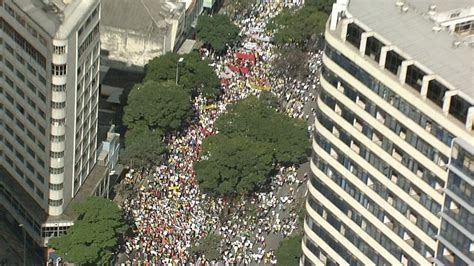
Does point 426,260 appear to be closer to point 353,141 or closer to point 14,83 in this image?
point 353,141

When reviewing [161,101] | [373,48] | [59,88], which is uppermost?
[373,48]

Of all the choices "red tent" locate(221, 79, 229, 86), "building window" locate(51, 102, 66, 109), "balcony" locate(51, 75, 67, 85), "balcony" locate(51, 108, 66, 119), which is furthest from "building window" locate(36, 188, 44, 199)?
"red tent" locate(221, 79, 229, 86)

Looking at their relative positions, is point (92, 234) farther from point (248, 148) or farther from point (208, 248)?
point (248, 148)

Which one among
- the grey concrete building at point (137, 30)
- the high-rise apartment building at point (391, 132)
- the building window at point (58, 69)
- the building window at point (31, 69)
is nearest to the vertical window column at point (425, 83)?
the high-rise apartment building at point (391, 132)

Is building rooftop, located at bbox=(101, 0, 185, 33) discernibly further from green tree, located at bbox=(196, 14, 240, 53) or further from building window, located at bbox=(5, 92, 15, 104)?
building window, located at bbox=(5, 92, 15, 104)

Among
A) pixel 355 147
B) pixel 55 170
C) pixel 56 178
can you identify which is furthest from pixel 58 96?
pixel 355 147

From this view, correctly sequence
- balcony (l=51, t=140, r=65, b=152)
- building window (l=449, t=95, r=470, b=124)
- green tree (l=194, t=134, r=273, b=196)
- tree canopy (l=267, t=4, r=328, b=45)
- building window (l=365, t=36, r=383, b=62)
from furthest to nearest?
1. tree canopy (l=267, t=4, r=328, b=45)
2. green tree (l=194, t=134, r=273, b=196)
3. balcony (l=51, t=140, r=65, b=152)
4. building window (l=365, t=36, r=383, b=62)
5. building window (l=449, t=95, r=470, b=124)

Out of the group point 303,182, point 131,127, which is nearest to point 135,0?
point 131,127

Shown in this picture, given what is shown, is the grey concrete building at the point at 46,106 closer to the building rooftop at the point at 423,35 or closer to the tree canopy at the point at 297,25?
the building rooftop at the point at 423,35
